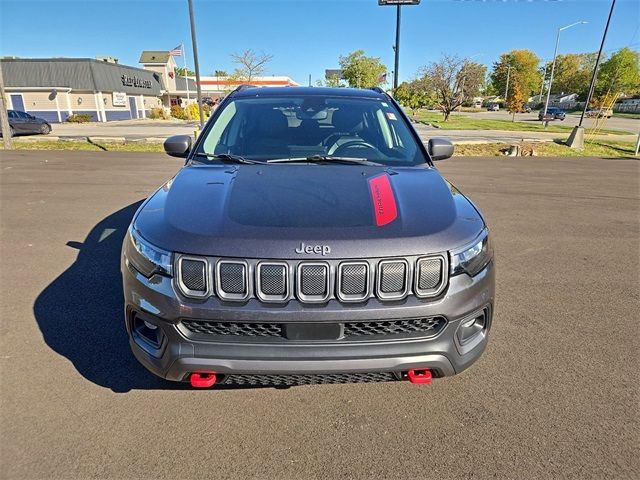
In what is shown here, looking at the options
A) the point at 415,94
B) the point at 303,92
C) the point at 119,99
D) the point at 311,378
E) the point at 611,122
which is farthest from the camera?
the point at 119,99

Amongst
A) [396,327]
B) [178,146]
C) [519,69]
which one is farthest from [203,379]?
[519,69]

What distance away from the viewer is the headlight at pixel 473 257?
2035 millimetres

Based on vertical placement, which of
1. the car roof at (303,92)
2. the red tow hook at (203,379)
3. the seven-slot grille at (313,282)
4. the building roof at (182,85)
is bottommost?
the red tow hook at (203,379)

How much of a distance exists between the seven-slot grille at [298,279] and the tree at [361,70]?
236 ft

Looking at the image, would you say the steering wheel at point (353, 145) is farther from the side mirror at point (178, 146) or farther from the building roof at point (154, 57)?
the building roof at point (154, 57)

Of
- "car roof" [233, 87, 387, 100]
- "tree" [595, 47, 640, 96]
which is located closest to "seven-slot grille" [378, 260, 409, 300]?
"car roof" [233, 87, 387, 100]

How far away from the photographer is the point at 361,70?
71.7 m

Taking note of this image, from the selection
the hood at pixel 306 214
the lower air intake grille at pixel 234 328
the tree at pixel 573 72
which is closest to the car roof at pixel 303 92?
the hood at pixel 306 214

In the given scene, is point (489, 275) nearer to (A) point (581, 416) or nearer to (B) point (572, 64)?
(A) point (581, 416)

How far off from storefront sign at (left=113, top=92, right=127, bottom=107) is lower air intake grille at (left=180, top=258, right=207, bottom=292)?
165 ft

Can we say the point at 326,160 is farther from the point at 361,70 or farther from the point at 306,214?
the point at 361,70

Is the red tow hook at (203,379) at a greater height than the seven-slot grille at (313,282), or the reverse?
the seven-slot grille at (313,282)

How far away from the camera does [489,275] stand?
2.18 metres

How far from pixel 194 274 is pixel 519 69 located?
10840 centimetres
